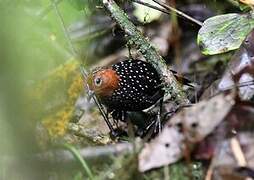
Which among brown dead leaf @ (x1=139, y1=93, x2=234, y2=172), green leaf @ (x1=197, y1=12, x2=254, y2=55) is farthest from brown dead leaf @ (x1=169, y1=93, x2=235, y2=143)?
green leaf @ (x1=197, y1=12, x2=254, y2=55)

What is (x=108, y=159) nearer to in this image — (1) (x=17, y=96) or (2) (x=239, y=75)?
(2) (x=239, y=75)

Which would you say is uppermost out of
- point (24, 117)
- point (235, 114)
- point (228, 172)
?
point (24, 117)

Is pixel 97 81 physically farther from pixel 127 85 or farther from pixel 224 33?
pixel 224 33

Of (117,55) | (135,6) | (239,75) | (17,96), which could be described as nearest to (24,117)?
(17,96)

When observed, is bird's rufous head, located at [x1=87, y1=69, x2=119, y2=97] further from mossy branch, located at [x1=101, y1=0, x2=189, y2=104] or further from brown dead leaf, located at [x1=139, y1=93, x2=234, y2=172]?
brown dead leaf, located at [x1=139, y1=93, x2=234, y2=172]

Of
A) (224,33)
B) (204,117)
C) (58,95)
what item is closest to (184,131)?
(204,117)

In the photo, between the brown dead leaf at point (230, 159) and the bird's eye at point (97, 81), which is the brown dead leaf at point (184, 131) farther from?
the bird's eye at point (97, 81)

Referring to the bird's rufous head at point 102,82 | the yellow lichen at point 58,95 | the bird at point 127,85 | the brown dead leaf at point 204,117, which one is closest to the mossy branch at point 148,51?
the bird at point 127,85
